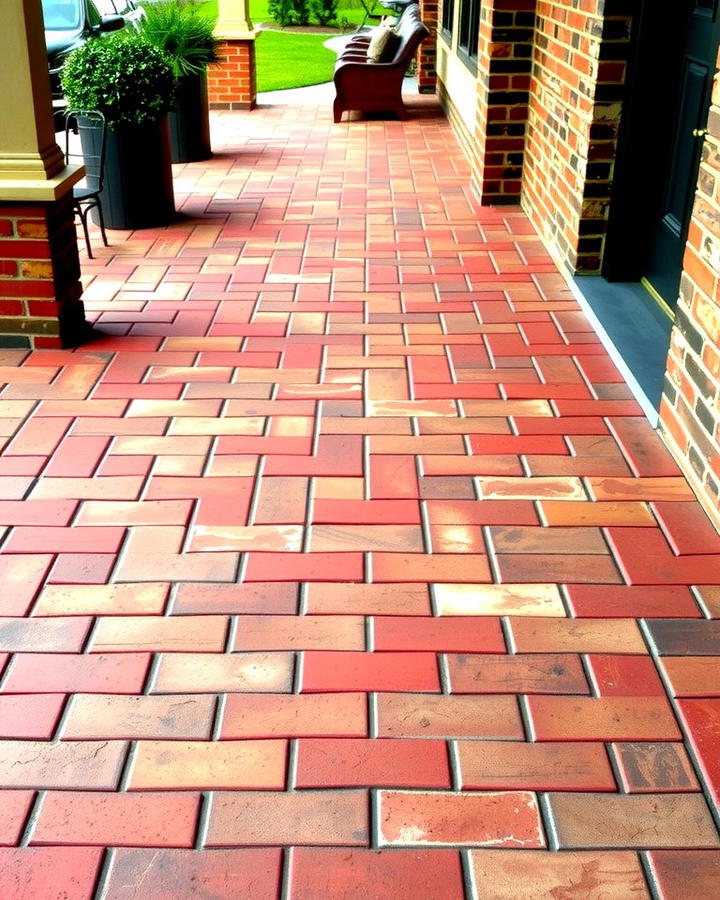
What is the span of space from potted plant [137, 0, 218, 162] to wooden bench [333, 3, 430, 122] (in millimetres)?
1952

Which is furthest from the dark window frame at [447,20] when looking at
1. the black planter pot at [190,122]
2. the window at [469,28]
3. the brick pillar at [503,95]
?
the brick pillar at [503,95]

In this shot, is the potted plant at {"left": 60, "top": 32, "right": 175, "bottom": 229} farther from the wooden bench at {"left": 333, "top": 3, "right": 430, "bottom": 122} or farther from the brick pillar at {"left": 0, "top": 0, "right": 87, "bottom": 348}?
the wooden bench at {"left": 333, "top": 3, "right": 430, "bottom": 122}

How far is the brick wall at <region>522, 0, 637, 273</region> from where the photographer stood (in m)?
4.22

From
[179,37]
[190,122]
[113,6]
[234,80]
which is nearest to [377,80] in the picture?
[234,80]

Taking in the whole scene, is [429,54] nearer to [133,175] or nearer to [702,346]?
[133,175]

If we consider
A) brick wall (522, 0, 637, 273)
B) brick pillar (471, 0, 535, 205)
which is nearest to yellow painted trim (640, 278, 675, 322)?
brick wall (522, 0, 637, 273)

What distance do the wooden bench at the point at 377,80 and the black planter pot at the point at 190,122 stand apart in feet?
6.67

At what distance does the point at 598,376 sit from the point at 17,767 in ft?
8.04

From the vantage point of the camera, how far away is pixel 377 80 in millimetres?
9195

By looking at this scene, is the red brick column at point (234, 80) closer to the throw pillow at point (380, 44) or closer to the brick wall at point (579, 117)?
the throw pillow at point (380, 44)

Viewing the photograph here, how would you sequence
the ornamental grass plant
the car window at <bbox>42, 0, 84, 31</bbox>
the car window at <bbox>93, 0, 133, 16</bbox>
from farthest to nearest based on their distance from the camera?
1. the car window at <bbox>93, 0, 133, 16</bbox>
2. the car window at <bbox>42, 0, 84, 31</bbox>
3. the ornamental grass plant

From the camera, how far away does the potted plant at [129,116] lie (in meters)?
5.40

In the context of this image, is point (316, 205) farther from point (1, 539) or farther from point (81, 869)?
point (81, 869)

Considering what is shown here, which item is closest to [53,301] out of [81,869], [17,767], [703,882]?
[17,767]
